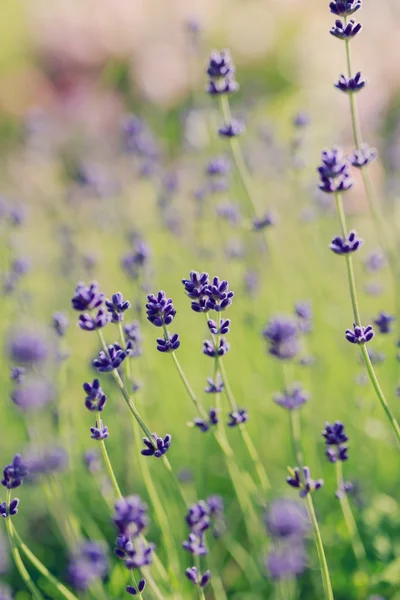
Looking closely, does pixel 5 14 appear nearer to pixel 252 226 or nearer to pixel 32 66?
pixel 32 66

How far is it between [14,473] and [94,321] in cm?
41

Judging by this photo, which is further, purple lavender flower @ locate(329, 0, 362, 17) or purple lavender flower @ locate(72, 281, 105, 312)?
purple lavender flower @ locate(329, 0, 362, 17)

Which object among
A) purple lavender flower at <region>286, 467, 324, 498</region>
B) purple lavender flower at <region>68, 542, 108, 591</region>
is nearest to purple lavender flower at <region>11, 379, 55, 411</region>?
purple lavender flower at <region>68, 542, 108, 591</region>

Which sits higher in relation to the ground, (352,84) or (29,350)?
(352,84)

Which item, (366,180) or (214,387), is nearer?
(214,387)

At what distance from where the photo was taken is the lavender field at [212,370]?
5.28 ft

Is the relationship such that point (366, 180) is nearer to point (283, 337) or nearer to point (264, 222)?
point (264, 222)

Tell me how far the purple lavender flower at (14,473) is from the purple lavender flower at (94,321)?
0.36 meters

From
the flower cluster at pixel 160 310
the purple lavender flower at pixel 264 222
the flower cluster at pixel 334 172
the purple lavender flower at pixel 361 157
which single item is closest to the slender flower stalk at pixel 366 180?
the purple lavender flower at pixel 361 157

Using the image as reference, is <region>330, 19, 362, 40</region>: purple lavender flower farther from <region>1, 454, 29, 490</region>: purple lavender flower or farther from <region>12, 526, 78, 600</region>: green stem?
<region>12, 526, 78, 600</region>: green stem

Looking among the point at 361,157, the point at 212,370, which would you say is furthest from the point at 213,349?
the point at 212,370

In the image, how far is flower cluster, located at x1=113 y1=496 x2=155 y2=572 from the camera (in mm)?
1312

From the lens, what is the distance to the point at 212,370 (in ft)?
11.7

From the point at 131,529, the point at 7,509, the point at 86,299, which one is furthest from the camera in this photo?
the point at 7,509
